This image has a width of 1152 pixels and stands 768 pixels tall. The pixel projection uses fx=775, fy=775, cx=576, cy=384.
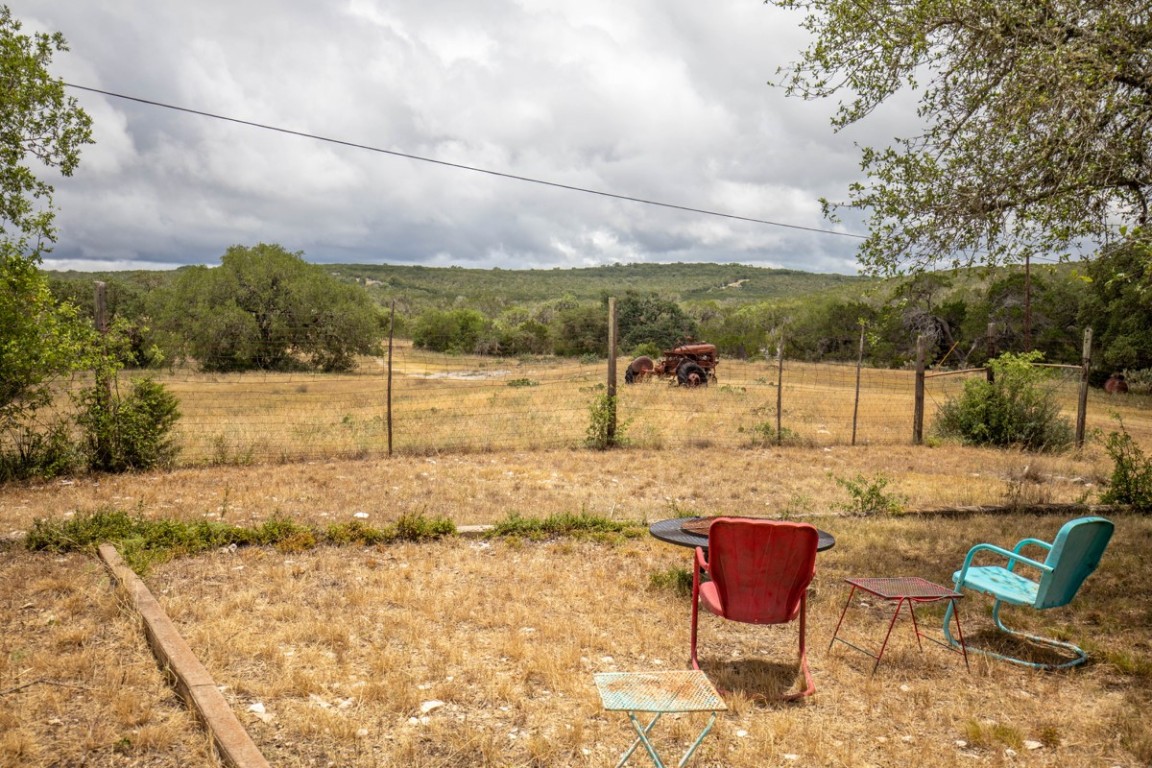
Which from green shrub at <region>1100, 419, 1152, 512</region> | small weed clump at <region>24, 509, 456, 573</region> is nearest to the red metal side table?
small weed clump at <region>24, 509, 456, 573</region>

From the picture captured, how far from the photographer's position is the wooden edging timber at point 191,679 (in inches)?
135

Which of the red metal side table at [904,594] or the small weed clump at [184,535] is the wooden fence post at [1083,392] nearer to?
the red metal side table at [904,594]

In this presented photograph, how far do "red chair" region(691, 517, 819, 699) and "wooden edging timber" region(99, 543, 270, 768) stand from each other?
2584 mm

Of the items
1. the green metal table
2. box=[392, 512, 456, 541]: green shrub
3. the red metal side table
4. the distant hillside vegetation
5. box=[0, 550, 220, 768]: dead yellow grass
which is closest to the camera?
the green metal table

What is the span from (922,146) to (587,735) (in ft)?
20.3

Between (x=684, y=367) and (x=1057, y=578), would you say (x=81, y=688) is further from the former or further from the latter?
(x=684, y=367)

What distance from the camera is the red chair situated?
4.46 m

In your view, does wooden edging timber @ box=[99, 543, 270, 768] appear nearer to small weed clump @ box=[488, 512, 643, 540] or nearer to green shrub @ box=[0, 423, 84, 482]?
small weed clump @ box=[488, 512, 643, 540]

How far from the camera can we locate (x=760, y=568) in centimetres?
453

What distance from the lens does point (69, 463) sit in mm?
9719

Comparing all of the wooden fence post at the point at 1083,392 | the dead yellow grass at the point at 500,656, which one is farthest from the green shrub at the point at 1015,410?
the dead yellow grass at the point at 500,656

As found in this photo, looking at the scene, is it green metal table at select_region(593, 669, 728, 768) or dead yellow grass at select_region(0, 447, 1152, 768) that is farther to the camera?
dead yellow grass at select_region(0, 447, 1152, 768)

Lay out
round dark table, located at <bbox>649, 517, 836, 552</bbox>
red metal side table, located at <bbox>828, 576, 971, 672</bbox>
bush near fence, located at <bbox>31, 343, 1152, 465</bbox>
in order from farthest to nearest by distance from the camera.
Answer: bush near fence, located at <bbox>31, 343, 1152, 465</bbox>, round dark table, located at <bbox>649, 517, 836, 552</bbox>, red metal side table, located at <bbox>828, 576, 971, 672</bbox>

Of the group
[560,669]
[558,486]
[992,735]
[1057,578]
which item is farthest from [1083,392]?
[560,669]
